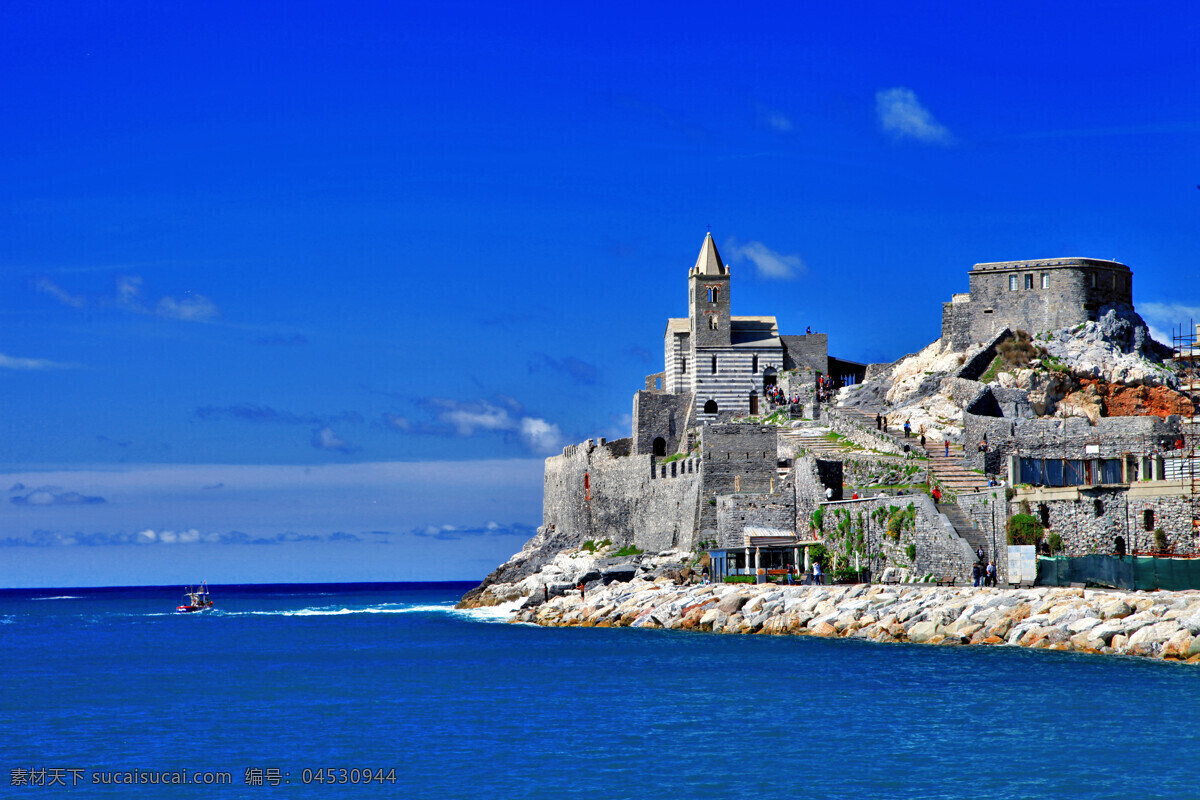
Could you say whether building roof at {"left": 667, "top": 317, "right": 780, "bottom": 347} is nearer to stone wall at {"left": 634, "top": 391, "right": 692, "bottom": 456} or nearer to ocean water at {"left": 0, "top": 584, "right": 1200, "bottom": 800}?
stone wall at {"left": 634, "top": 391, "right": 692, "bottom": 456}

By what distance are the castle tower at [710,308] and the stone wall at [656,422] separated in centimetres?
326

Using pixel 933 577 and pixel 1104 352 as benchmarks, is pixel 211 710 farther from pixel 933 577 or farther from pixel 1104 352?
pixel 1104 352

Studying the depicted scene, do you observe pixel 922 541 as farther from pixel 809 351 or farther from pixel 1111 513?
pixel 809 351

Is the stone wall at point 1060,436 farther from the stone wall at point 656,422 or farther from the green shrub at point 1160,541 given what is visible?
the stone wall at point 656,422

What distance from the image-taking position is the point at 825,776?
2164 cm

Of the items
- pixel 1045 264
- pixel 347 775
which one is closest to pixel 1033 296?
pixel 1045 264

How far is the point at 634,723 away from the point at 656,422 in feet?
137

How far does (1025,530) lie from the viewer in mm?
40594

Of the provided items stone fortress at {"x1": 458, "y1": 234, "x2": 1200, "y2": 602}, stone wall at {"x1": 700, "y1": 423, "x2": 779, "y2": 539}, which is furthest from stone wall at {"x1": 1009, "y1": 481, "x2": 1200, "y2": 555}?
stone wall at {"x1": 700, "y1": 423, "x2": 779, "y2": 539}

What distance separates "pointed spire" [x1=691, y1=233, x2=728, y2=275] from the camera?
Result: 7000 centimetres

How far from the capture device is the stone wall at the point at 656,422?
225 ft

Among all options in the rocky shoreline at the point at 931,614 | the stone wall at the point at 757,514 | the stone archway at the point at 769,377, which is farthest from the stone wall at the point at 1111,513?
the stone archway at the point at 769,377

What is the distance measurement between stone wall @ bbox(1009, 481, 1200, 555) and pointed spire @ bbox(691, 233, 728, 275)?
30.6 m

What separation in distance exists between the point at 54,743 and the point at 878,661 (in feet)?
60.8
